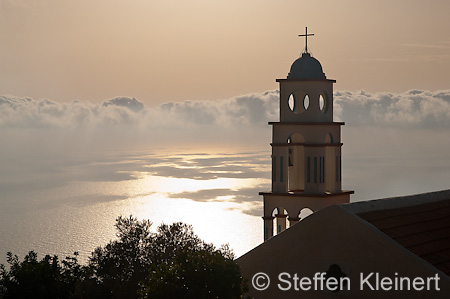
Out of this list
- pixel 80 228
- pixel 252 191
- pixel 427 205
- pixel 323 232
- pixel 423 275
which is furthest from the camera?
pixel 252 191

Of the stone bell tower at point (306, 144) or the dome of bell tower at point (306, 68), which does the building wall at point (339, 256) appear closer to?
the stone bell tower at point (306, 144)

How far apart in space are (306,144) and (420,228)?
603 inches

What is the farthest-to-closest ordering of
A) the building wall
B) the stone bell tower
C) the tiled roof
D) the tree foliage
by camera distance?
the stone bell tower
the tree foliage
the tiled roof
the building wall

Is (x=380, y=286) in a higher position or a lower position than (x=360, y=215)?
lower

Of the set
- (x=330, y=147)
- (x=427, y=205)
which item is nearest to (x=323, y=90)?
(x=330, y=147)

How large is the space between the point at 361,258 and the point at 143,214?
483ft

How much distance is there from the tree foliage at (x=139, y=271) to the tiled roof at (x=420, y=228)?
5944 mm

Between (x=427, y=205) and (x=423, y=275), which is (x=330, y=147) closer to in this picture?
(x=427, y=205)

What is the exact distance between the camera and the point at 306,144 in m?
46.0

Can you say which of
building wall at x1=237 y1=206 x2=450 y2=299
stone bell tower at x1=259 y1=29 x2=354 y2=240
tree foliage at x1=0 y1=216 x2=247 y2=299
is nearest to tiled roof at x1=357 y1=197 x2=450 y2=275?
building wall at x1=237 y1=206 x2=450 y2=299

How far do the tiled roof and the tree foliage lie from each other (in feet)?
19.5

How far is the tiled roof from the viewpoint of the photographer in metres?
28.9

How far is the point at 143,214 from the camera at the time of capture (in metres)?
174

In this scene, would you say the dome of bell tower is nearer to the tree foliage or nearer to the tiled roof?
the tree foliage
